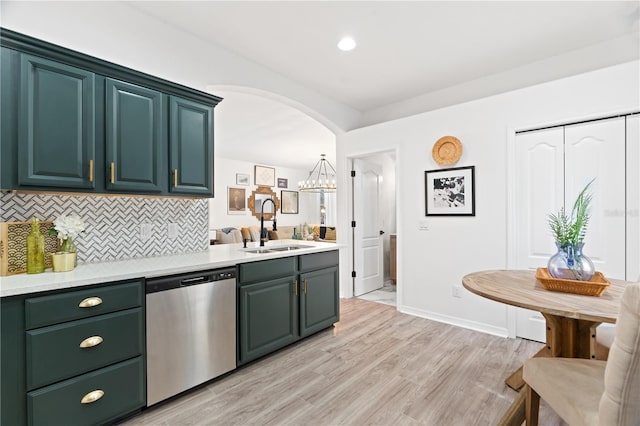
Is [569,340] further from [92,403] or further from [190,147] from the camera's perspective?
[190,147]

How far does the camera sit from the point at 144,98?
214 cm

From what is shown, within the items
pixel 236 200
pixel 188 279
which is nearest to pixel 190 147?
pixel 188 279

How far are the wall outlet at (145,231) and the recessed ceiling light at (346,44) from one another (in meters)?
2.38

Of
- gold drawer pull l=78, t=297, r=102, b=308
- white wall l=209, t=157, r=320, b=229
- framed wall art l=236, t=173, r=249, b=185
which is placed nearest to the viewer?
gold drawer pull l=78, t=297, r=102, b=308

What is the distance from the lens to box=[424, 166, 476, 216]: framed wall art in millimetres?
3275

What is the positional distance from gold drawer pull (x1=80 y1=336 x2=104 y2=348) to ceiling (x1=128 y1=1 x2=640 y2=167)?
2.41 m

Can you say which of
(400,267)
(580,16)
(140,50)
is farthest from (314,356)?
(580,16)

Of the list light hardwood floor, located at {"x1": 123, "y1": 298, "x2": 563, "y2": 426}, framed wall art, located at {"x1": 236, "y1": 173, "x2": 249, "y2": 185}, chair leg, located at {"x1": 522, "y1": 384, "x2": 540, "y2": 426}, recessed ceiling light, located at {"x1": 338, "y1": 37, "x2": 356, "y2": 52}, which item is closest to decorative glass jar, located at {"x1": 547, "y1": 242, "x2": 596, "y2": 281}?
chair leg, located at {"x1": 522, "y1": 384, "x2": 540, "y2": 426}

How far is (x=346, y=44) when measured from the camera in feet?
9.37

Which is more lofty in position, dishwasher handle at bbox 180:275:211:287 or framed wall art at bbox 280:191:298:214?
framed wall art at bbox 280:191:298:214

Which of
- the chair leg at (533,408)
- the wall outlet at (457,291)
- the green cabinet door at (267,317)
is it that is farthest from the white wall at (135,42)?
the chair leg at (533,408)

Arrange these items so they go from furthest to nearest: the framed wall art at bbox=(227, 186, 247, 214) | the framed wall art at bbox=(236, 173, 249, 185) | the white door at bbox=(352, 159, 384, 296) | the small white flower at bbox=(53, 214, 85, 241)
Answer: the framed wall art at bbox=(236, 173, 249, 185) < the framed wall art at bbox=(227, 186, 247, 214) < the white door at bbox=(352, 159, 384, 296) < the small white flower at bbox=(53, 214, 85, 241)

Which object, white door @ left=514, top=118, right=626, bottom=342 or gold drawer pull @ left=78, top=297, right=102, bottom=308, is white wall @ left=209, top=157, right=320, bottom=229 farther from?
white door @ left=514, top=118, right=626, bottom=342

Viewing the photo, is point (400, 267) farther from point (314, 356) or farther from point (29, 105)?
point (29, 105)
